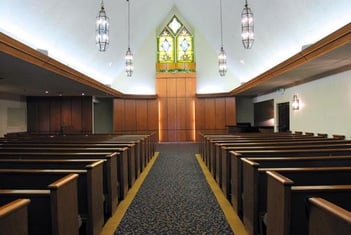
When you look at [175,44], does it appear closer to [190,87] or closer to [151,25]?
[151,25]

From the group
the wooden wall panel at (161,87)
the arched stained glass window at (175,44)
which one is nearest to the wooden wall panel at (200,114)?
the wooden wall panel at (161,87)

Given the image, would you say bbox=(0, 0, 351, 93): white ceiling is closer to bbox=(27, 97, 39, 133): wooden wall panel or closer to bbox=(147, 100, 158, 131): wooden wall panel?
bbox=(147, 100, 158, 131): wooden wall panel

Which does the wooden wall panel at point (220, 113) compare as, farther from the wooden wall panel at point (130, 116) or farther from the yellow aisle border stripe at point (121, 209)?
the yellow aisle border stripe at point (121, 209)

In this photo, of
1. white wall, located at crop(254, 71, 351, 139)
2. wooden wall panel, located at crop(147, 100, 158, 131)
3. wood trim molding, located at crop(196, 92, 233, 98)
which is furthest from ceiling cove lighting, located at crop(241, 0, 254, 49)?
wooden wall panel, located at crop(147, 100, 158, 131)

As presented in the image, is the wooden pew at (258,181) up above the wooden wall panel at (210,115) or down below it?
below

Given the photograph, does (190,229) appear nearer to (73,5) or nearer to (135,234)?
(135,234)

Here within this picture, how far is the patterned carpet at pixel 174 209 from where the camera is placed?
3412mm

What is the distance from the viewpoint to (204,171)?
23.1 feet

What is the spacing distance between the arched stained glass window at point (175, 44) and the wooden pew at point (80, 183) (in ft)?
46.2

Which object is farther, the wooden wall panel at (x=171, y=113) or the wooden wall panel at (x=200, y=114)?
the wooden wall panel at (x=171, y=113)

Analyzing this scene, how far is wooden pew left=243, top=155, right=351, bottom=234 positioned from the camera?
10.2 ft

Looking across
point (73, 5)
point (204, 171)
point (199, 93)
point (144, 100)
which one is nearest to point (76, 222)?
point (204, 171)

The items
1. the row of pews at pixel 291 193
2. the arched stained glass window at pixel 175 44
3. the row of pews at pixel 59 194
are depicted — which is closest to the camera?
the row of pews at pixel 291 193

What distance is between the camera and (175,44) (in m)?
16.9
